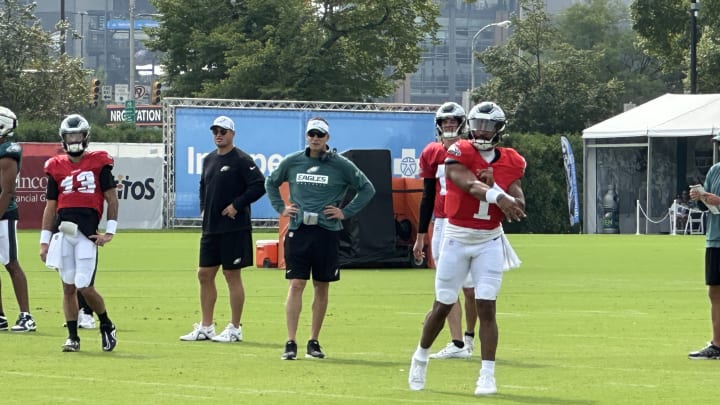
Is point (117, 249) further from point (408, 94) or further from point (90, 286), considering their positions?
point (408, 94)

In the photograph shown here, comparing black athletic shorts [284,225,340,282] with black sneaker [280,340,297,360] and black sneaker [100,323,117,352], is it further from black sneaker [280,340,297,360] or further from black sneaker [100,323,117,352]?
black sneaker [100,323,117,352]

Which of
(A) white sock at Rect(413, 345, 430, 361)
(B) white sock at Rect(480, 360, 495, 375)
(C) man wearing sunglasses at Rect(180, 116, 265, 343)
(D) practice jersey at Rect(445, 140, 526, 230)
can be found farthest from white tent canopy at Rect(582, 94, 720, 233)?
(B) white sock at Rect(480, 360, 495, 375)

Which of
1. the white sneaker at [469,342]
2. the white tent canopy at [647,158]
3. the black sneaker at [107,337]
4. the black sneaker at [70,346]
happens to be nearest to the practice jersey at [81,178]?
the black sneaker at [107,337]

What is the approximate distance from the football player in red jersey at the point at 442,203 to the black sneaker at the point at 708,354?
1.97 m

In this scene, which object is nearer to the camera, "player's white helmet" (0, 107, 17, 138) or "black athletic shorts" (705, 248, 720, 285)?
"black athletic shorts" (705, 248, 720, 285)

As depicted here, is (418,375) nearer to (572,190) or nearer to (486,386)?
(486,386)

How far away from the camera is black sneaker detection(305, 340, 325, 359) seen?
14.7 m

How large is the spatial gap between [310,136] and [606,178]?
41.2m

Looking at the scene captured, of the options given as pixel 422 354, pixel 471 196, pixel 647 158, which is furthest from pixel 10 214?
pixel 647 158

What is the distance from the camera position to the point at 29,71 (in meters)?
69.4

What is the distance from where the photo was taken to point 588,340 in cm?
1666

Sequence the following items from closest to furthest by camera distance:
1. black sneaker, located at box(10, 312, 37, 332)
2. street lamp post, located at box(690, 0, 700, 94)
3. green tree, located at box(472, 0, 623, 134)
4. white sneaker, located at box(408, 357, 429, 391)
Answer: white sneaker, located at box(408, 357, 429, 391) → black sneaker, located at box(10, 312, 37, 332) → street lamp post, located at box(690, 0, 700, 94) → green tree, located at box(472, 0, 623, 134)

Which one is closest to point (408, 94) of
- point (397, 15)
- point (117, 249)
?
point (397, 15)

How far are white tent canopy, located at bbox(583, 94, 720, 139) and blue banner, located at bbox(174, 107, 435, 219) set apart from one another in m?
5.78
